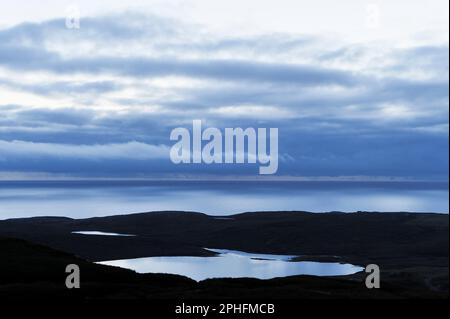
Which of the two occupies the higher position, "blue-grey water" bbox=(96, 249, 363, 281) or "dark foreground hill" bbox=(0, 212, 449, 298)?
"dark foreground hill" bbox=(0, 212, 449, 298)

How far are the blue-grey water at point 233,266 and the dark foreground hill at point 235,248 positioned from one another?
6168 mm

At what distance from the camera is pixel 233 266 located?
113 m

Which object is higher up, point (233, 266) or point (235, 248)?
point (235, 248)

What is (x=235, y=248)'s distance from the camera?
477ft

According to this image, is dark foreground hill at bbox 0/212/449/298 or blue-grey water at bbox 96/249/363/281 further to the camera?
blue-grey water at bbox 96/249/363/281

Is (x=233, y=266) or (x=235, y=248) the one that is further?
(x=235, y=248)

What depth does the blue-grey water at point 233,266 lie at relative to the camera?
4040 inches

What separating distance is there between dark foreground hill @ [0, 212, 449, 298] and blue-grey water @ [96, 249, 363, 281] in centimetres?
617

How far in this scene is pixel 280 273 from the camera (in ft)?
341

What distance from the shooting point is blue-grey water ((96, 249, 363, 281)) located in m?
103

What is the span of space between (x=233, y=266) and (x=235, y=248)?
32541 mm
